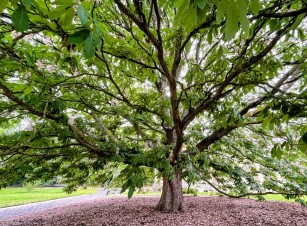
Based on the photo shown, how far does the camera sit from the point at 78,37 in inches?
33.6

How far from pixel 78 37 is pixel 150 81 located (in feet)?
10.8

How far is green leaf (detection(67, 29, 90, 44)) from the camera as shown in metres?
0.84

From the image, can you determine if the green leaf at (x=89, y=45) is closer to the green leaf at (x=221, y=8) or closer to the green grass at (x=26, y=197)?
the green leaf at (x=221, y=8)

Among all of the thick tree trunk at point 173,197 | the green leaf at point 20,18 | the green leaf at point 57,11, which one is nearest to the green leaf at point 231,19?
the green leaf at point 57,11

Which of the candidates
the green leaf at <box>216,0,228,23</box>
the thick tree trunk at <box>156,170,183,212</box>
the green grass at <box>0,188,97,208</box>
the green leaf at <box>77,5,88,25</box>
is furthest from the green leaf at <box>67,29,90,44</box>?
the green grass at <box>0,188,97,208</box>

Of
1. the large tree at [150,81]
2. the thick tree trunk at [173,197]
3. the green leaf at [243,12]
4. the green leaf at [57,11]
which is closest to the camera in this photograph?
the green leaf at [243,12]

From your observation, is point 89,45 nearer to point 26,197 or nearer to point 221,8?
point 221,8

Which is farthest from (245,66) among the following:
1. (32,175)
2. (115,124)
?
(32,175)

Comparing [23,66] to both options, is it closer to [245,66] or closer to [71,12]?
[71,12]

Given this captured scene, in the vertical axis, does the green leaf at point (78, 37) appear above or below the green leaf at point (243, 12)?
above

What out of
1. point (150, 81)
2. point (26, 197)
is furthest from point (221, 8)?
point (26, 197)

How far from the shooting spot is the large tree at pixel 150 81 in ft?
4.71

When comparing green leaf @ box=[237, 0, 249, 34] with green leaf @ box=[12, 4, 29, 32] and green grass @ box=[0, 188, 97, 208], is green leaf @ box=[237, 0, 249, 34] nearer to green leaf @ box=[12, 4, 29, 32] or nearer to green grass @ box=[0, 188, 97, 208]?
green leaf @ box=[12, 4, 29, 32]

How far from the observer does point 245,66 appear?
2137 mm
